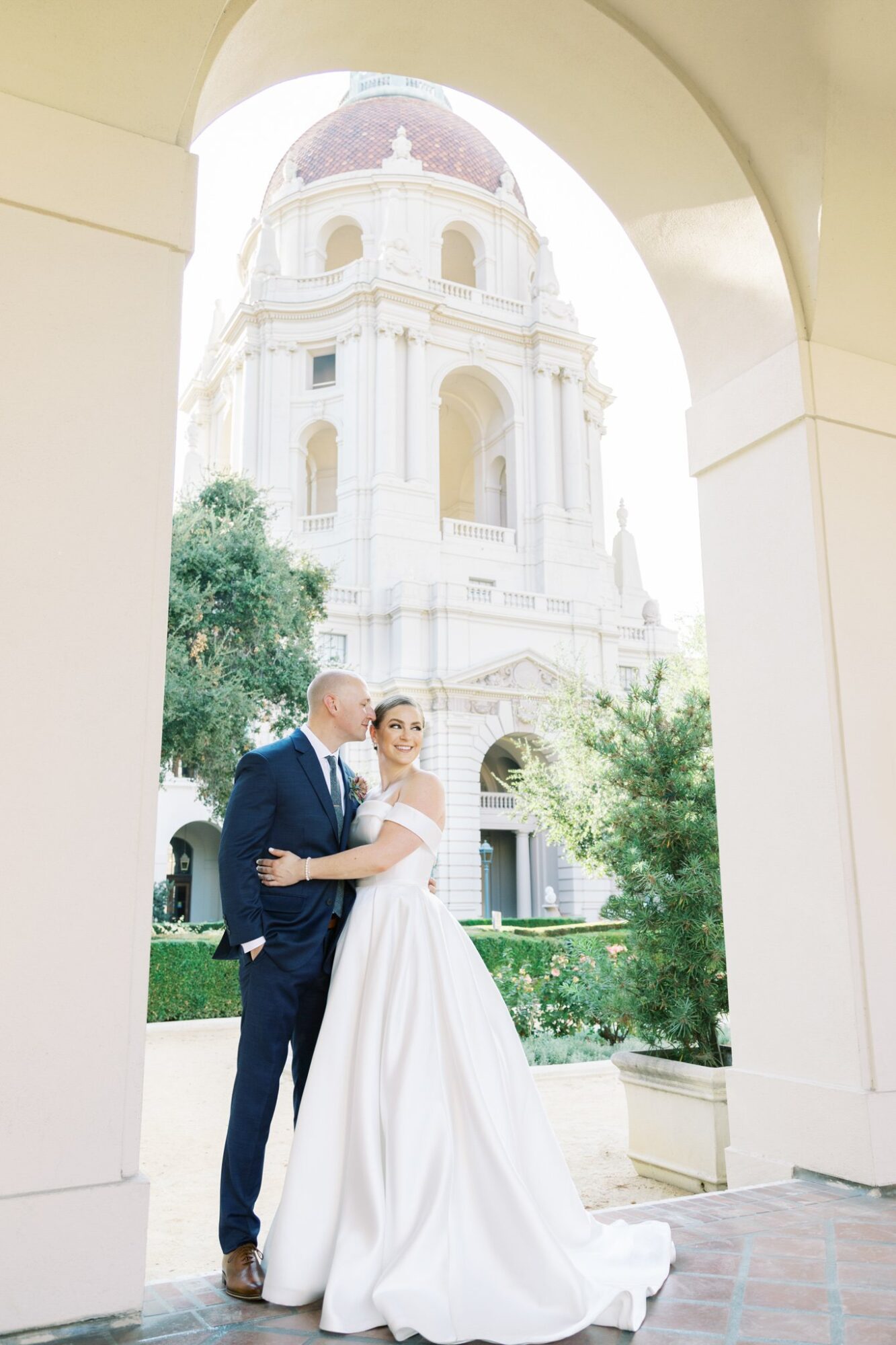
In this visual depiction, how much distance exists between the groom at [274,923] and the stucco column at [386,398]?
28157mm

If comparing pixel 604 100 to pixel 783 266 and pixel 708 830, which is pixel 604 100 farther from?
pixel 708 830

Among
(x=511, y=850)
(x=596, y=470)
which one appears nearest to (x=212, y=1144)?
(x=511, y=850)

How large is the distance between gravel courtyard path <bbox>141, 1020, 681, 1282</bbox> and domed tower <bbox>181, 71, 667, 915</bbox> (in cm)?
1717

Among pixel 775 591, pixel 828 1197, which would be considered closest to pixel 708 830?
pixel 775 591

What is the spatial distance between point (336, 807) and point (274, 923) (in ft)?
1.47

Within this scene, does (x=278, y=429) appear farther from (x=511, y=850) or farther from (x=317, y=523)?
(x=511, y=850)

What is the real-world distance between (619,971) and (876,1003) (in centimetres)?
221

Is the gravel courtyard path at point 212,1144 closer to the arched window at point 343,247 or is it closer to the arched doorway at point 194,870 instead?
the arched doorway at point 194,870

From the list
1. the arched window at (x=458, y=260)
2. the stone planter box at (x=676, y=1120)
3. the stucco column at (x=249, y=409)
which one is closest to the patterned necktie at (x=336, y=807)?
the stone planter box at (x=676, y=1120)

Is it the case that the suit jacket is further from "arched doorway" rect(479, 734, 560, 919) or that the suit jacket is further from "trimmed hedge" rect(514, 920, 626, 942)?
"arched doorway" rect(479, 734, 560, 919)

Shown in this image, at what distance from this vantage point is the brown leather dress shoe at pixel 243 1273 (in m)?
2.85

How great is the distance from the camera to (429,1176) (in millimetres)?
2850

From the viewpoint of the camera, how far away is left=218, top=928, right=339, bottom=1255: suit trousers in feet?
9.91

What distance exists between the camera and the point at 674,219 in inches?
198
